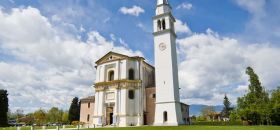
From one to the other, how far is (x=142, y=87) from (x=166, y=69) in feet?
16.9

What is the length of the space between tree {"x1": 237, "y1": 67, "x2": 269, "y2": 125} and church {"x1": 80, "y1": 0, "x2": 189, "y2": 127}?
8.35 metres

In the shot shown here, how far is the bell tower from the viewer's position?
3371cm

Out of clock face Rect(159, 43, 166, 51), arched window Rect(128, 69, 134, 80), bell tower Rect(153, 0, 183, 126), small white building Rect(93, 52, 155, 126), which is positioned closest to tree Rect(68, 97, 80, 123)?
small white building Rect(93, 52, 155, 126)

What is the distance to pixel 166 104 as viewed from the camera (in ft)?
111

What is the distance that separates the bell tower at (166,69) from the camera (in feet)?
111

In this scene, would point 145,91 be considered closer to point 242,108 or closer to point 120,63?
point 120,63

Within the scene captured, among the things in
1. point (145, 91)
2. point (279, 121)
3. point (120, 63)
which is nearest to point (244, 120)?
point (279, 121)

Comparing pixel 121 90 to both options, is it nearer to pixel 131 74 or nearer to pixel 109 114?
pixel 131 74

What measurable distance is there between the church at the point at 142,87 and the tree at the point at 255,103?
8352mm

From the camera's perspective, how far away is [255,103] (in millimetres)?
33094

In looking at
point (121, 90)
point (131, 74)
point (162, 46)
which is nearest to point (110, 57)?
point (131, 74)

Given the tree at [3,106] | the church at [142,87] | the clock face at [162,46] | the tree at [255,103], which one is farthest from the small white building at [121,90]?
the tree at [3,106]

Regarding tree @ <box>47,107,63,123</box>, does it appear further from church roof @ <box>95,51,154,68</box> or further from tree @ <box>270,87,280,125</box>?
tree @ <box>270,87,280,125</box>

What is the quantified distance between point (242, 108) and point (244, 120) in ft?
5.96
